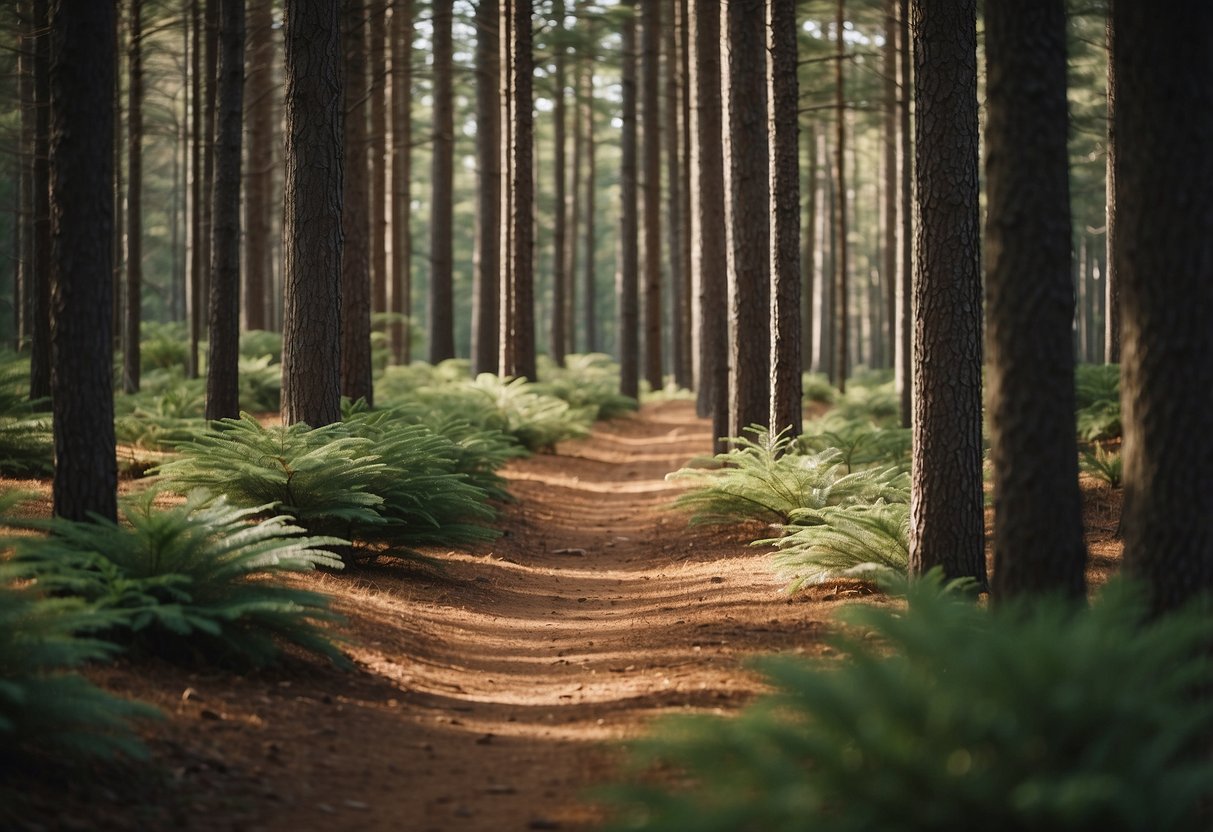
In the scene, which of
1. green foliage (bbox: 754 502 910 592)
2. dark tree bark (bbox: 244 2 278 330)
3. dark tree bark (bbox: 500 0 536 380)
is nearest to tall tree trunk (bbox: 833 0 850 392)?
dark tree bark (bbox: 500 0 536 380)

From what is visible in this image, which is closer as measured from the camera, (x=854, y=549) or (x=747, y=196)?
(x=854, y=549)

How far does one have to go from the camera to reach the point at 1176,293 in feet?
16.0

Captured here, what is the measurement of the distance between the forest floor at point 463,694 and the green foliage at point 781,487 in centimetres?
37

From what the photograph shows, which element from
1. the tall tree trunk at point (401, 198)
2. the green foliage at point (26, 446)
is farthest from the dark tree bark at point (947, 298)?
the tall tree trunk at point (401, 198)

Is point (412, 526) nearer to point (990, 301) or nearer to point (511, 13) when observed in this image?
point (990, 301)

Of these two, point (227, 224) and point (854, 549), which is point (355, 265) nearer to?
point (227, 224)

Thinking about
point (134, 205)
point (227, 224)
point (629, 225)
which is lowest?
point (227, 224)

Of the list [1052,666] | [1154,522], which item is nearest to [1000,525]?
[1154,522]

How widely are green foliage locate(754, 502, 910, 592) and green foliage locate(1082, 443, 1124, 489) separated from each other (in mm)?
4301

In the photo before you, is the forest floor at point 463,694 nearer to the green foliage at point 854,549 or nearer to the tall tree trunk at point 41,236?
the green foliage at point 854,549

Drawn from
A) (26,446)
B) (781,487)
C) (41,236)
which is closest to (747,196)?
(781,487)

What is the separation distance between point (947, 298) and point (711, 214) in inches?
408

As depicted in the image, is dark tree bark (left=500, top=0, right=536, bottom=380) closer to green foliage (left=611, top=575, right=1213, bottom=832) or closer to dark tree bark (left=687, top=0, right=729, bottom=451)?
dark tree bark (left=687, top=0, right=729, bottom=451)

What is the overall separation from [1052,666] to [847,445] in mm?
9777
